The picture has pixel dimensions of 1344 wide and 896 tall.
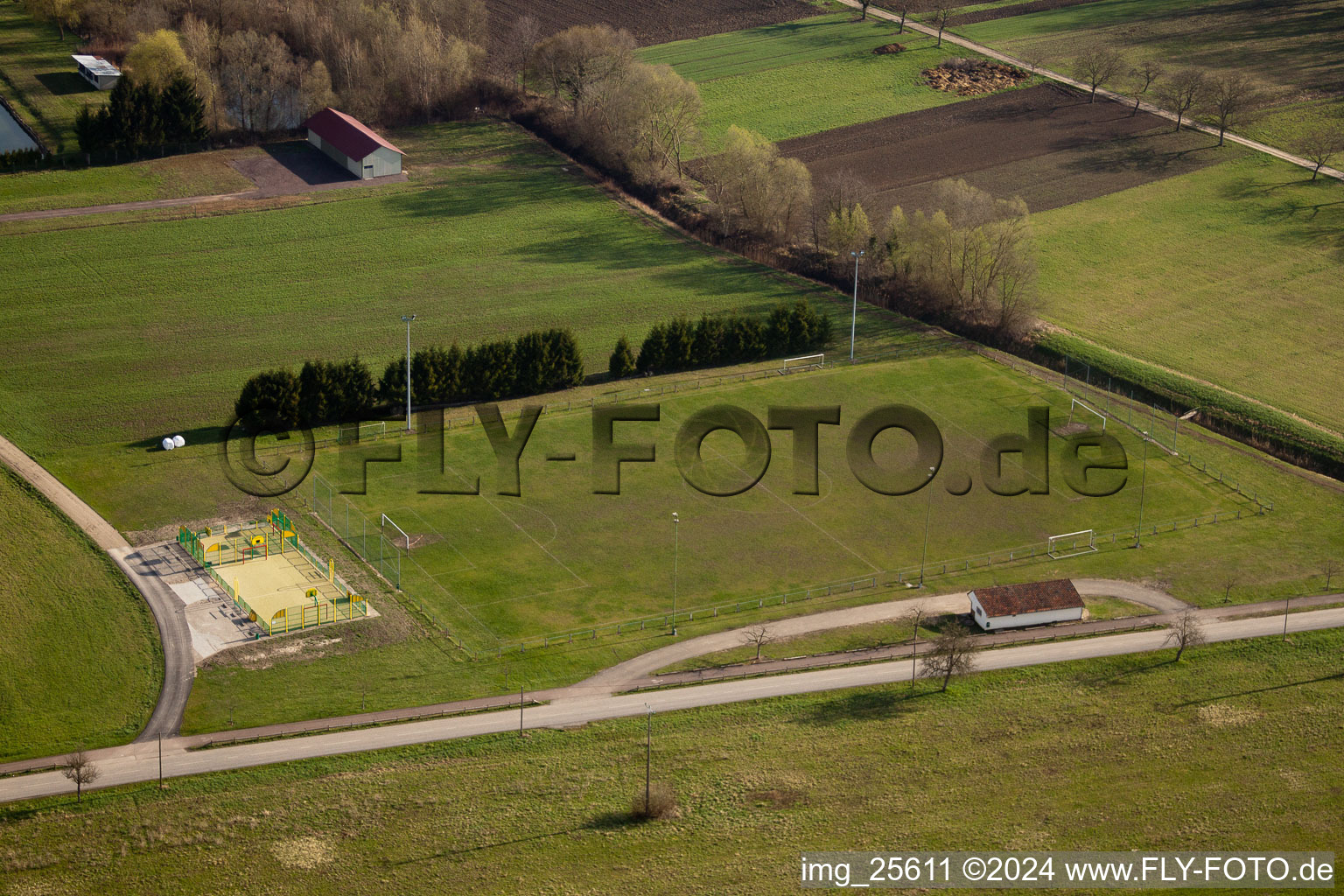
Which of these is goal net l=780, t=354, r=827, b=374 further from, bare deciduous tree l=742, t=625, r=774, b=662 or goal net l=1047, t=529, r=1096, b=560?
bare deciduous tree l=742, t=625, r=774, b=662

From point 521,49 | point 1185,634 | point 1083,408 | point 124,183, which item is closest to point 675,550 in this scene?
point 1185,634

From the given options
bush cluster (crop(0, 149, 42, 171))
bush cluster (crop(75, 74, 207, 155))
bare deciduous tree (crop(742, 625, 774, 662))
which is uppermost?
bush cluster (crop(75, 74, 207, 155))

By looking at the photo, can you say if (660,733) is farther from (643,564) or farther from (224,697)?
(224,697)

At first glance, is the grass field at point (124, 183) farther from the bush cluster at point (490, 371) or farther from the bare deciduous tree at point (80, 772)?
the bare deciduous tree at point (80, 772)

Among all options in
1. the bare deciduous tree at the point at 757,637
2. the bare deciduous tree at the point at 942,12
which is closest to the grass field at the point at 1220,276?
the bare deciduous tree at the point at 942,12

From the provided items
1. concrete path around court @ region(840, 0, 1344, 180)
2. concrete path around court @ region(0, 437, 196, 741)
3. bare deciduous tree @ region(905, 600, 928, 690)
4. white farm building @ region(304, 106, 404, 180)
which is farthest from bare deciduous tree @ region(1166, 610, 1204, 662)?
white farm building @ region(304, 106, 404, 180)
